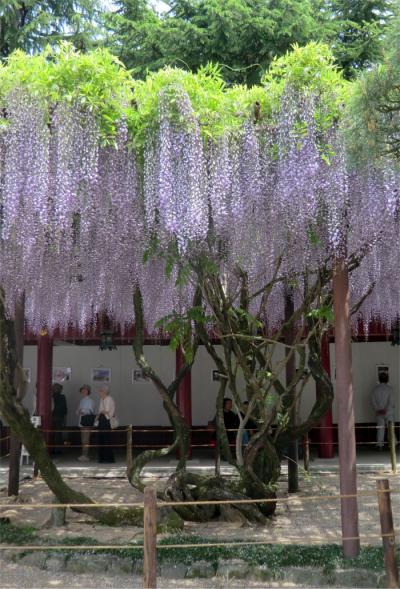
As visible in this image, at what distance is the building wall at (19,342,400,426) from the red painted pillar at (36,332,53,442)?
139cm

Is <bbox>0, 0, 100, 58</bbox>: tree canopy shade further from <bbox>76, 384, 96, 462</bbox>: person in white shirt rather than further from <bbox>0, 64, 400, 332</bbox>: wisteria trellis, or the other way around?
<bbox>0, 64, 400, 332</bbox>: wisteria trellis

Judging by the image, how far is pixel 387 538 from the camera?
12.3 feet

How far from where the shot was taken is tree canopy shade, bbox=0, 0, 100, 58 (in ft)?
37.6

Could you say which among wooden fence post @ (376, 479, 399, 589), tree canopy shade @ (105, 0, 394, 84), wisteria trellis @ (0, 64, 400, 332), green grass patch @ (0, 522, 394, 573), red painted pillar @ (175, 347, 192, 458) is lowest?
green grass patch @ (0, 522, 394, 573)

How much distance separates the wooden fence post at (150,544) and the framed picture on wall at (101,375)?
25.2 feet

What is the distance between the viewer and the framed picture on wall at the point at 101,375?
11180mm

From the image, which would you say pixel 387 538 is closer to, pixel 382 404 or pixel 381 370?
pixel 382 404

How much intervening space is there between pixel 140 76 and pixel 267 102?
5.66m

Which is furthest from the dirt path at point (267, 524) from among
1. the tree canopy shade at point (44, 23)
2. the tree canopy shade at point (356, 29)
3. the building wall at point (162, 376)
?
the tree canopy shade at point (44, 23)

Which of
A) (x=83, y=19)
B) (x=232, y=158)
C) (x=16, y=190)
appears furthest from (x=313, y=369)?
(x=83, y=19)

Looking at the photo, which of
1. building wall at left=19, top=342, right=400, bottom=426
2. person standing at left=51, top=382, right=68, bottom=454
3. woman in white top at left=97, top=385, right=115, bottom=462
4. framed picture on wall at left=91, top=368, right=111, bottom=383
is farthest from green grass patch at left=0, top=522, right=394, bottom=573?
framed picture on wall at left=91, top=368, right=111, bottom=383

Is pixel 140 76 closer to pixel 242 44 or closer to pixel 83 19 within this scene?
pixel 242 44

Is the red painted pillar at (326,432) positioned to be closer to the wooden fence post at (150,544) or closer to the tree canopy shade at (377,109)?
the tree canopy shade at (377,109)

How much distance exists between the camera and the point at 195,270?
552 centimetres
